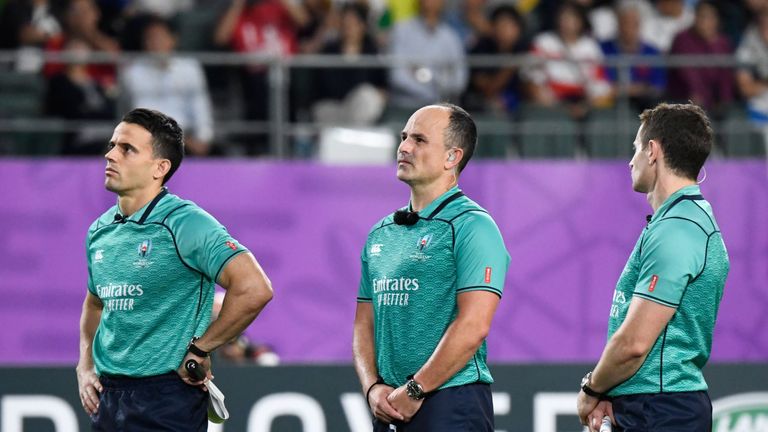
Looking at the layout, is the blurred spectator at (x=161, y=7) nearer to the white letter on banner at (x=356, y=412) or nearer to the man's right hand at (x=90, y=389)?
the white letter on banner at (x=356, y=412)

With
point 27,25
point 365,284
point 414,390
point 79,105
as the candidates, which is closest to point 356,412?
point 365,284

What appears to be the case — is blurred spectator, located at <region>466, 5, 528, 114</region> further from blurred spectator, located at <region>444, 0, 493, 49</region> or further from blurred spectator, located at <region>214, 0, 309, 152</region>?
blurred spectator, located at <region>214, 0, 309, 152</region>

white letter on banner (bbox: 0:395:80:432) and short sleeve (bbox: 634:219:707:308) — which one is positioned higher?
short sleeve (bbox: 634:219:707:308)

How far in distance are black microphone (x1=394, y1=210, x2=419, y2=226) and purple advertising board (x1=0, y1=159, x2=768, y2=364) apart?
557 cm

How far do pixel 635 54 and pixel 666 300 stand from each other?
7.87 meters

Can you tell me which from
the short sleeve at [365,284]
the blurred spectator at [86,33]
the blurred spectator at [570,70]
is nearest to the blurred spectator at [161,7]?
the blurred spectator at [86,33]

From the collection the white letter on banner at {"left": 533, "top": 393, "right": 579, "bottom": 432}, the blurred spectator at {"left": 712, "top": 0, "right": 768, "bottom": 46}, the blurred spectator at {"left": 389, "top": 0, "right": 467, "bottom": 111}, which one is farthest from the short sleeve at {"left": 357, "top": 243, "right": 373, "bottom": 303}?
the blurred spectator at {"left": 712, "top": 0, "right": 768, "bottom": 46}

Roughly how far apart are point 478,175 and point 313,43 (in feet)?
6.86

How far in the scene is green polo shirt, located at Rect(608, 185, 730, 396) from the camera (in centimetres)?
510

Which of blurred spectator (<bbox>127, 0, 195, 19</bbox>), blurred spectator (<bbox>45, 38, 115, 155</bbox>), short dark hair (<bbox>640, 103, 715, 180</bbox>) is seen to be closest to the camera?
short dark hair (<bbox>640, 103, 715, 180</bbox>)

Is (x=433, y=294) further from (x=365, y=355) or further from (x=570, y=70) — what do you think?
(x=570, y=70)

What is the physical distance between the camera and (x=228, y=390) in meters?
7.56

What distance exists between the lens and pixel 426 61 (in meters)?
11.2

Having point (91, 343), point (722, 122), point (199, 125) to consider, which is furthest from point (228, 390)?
point (722, 122)
